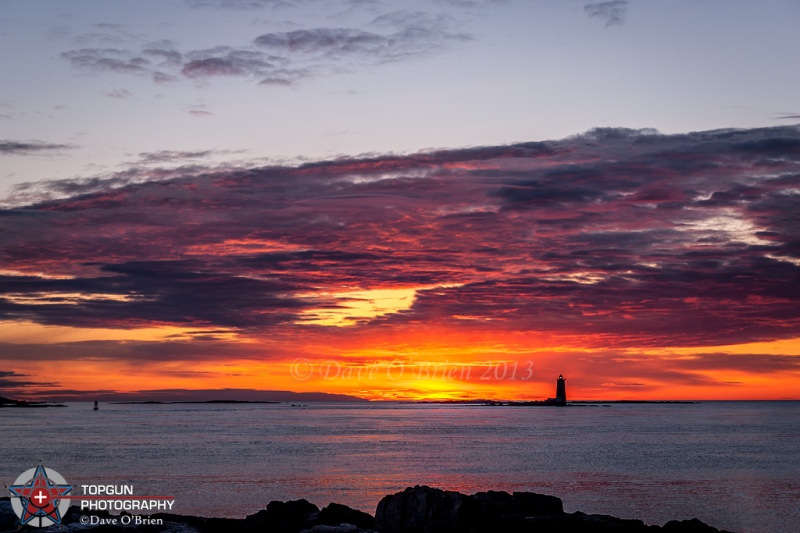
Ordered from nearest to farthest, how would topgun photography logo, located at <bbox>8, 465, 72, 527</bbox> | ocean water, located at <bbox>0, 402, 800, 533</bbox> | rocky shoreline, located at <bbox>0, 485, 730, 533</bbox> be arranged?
topgun photography logo, located at <bbox>8, 465, 72, 527</bbox>
rocky shoreline, located at <bbox>0, 485, 730, 533</bbox>
ocean water, located at <bbox>0, 402, 800, 533</bbox>

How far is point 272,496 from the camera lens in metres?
44.3

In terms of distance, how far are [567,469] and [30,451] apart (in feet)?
159

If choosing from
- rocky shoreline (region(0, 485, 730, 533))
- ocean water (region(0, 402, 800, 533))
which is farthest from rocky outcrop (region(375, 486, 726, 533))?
ocean water (region(0, 402, 800, 533))

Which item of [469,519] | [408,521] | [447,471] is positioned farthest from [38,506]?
[447,471]

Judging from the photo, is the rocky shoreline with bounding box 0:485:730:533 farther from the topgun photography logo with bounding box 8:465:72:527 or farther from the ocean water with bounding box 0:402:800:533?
the ocean water with bounding box 0:402:800:533

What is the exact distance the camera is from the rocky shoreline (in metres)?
27.8

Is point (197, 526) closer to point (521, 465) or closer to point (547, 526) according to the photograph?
point (547, 526)

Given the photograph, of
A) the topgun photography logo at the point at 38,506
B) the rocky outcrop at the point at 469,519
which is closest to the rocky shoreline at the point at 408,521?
the rocky outcrop at the point at 469,519

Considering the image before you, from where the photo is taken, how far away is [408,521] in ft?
91.4

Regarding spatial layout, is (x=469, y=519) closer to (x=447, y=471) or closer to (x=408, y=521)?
(x=408, y=521)

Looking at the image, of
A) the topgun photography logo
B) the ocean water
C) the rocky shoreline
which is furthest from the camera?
the ocean water

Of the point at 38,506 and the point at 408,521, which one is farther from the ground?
the point at 38,506

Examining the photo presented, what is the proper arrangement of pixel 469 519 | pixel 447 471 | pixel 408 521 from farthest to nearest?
pixel 447 471, pixel 469 519, pixel 408 521

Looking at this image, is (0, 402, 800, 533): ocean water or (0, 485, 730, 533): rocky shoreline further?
(0, 402, 800, 533): ocean water
